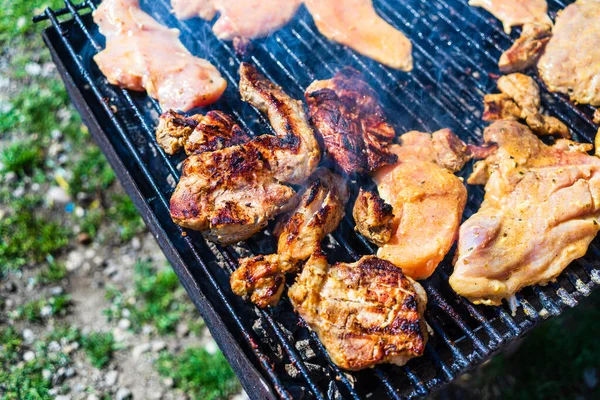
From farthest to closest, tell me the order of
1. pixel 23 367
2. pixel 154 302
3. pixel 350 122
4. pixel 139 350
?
pixel 154 302 < pixel 139 350 < pixel 23 367 < pixel 350 122

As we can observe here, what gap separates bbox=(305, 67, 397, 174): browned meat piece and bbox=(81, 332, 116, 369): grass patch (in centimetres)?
279

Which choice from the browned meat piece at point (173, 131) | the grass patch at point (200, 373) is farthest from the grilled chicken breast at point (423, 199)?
the grass patch at point (200, 373)

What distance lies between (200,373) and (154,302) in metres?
0.80

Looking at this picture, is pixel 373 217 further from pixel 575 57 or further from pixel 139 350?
pixel 139 350

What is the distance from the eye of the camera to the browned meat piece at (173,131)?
11.1 ft

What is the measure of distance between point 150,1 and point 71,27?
24.2 inches

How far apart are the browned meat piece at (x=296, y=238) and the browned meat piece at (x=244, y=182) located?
104 millimetres

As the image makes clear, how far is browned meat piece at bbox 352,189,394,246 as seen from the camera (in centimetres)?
308

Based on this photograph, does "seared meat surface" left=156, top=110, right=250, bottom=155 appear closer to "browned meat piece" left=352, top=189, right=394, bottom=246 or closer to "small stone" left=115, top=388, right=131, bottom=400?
"browned meat piece" left=352, top=189, right=394, bottom=246

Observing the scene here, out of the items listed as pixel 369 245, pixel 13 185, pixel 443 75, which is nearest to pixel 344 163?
pixel 369 245

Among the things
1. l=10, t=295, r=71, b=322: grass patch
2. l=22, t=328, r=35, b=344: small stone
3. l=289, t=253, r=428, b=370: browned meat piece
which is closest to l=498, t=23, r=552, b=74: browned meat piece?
l=289, t=253, r=428, b=370: browned meat piece

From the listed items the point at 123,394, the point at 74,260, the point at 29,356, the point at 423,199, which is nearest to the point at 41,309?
the point at 29,356

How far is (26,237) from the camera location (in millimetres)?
5234

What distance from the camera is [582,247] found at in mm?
3143
